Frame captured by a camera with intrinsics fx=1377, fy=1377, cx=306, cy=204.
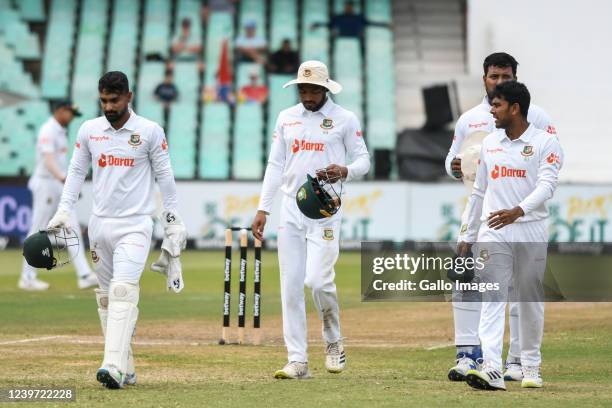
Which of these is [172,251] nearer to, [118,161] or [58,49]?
[118,161]

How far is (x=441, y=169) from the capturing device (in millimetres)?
30250

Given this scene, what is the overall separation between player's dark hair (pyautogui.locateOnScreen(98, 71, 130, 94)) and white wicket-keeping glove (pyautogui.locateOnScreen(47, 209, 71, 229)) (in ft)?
2.98

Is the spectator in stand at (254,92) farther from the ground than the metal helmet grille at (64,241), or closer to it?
farther from the ground

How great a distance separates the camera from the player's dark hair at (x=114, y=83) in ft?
30.6

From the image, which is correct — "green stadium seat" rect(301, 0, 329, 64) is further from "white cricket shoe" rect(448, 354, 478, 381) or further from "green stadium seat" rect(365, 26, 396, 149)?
"white cricket shoe" rect(448, 354, 478, 381)

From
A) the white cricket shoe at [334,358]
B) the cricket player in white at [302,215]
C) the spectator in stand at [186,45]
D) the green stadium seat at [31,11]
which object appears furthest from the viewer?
the green stadium seat at [31,11]

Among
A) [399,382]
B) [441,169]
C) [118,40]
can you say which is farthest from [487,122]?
[118,40]

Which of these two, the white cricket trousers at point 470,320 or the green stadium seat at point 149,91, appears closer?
the white cricket trousers at point 470,320

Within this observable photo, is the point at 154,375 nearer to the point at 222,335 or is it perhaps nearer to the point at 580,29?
the point at 222,335

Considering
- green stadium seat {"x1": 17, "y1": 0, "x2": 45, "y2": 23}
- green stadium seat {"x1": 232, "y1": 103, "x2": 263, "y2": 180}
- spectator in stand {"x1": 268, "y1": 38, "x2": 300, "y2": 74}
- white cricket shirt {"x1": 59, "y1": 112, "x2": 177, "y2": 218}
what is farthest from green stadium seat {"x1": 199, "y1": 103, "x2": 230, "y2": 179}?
white cricket shirt {"x1": 59, "y1": 112, "x2": 177, "y2": 218}

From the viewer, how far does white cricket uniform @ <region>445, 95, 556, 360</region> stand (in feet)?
32.7

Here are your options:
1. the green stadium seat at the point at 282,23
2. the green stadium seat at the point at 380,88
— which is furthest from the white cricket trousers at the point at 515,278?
the green stadium seat at the point at 282,23

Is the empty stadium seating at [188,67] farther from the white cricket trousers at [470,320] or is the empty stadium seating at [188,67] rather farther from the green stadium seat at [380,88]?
the white cricket trousers at [470,320]

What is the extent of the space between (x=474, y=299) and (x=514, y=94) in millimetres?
1739
